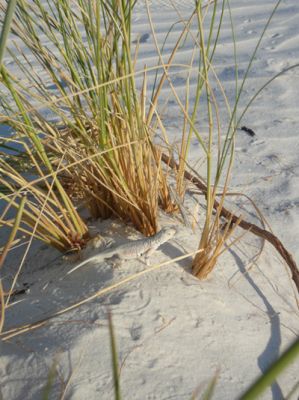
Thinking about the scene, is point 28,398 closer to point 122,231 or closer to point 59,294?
point 59,294

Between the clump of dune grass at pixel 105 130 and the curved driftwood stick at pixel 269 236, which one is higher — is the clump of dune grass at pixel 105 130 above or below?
above

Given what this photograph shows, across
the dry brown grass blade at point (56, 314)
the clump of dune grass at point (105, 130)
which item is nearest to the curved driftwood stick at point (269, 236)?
the clump of dune grass at point (105, 130)

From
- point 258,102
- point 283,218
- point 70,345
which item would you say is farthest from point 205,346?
point 258,102

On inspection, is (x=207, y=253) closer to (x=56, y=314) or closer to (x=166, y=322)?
(x=166, y=322)

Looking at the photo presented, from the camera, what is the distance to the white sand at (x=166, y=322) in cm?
117

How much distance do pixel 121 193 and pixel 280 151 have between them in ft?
2.73

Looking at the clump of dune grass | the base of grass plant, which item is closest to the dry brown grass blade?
the base of grass plant

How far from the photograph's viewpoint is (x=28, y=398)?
1128 mm

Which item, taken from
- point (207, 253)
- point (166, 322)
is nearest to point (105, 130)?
point (207, 253)

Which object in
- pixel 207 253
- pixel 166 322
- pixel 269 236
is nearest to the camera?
pixel 166 322

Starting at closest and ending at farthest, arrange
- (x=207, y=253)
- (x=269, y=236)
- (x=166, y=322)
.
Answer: (x=166, y=322) → (x=207, y=253) → (x=269, y=236)

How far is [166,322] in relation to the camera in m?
1.30

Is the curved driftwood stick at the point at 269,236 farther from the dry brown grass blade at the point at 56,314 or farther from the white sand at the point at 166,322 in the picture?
the dry brown grass blade at the point at 56,314

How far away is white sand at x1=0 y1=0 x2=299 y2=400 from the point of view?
1.17 meters
